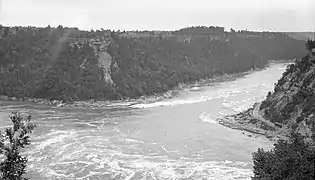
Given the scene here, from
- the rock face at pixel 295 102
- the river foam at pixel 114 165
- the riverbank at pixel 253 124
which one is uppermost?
the rock face at pixel 295 102

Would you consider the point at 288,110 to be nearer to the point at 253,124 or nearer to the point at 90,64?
the point at 253,124

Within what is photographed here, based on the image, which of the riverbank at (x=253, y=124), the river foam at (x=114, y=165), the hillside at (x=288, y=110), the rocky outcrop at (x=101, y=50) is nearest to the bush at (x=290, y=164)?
the river foam at (x=114, y=165)

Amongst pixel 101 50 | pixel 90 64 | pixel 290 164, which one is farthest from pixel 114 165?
pixel 101 50

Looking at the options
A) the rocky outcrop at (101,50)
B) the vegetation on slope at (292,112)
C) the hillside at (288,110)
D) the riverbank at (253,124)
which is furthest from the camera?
the rocky outcrop at (101,50)

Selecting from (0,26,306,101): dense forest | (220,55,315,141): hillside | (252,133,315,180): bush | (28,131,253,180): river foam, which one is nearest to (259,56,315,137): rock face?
(220,55,315,141): hillside

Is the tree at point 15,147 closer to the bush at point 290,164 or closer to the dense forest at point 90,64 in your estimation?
the bush at point 290,164

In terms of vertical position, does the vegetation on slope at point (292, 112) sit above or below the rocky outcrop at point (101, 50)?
below

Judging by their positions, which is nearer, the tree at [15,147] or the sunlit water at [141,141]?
the tree at [15,147]

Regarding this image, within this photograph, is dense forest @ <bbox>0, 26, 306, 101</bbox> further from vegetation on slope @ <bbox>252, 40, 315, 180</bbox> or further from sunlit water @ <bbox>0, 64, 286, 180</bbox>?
vegetation on slope @ <bbox>252, 40, 315, 180</bbox>
